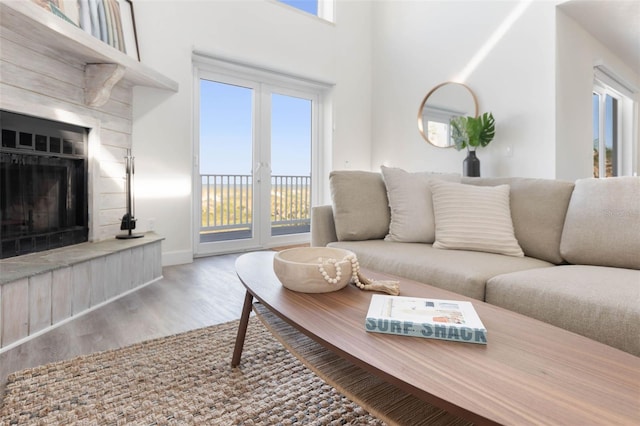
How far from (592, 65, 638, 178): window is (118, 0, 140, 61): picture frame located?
4713 millimetres

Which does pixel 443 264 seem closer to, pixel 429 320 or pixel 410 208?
pixel 410 208

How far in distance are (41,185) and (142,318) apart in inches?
43.4

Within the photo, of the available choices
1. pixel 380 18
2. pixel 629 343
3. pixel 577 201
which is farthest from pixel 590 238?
pixel 380 18

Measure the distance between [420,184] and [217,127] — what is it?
2.56m

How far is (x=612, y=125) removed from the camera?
15.5 ft

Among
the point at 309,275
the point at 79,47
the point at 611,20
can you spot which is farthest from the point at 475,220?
the point at 611,20

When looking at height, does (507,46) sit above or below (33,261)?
above

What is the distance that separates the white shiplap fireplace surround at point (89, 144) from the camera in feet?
5.62

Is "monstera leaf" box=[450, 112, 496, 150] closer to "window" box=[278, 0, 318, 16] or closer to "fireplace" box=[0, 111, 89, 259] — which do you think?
"window" box=[278, 0, 318, 16]

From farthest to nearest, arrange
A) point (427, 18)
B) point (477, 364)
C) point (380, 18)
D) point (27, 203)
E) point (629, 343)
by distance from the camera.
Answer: point (380, 18) < point (427, 18) < point (27, 203) < point (629, 343) < point (477, 364)

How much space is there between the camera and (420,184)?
7.08ft

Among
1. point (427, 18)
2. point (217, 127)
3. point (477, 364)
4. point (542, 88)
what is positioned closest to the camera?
point (477, 364)

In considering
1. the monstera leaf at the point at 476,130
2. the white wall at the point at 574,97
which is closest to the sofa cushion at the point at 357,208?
the monstera leaf at the point at 476,130

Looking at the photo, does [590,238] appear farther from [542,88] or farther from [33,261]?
[33,261]
